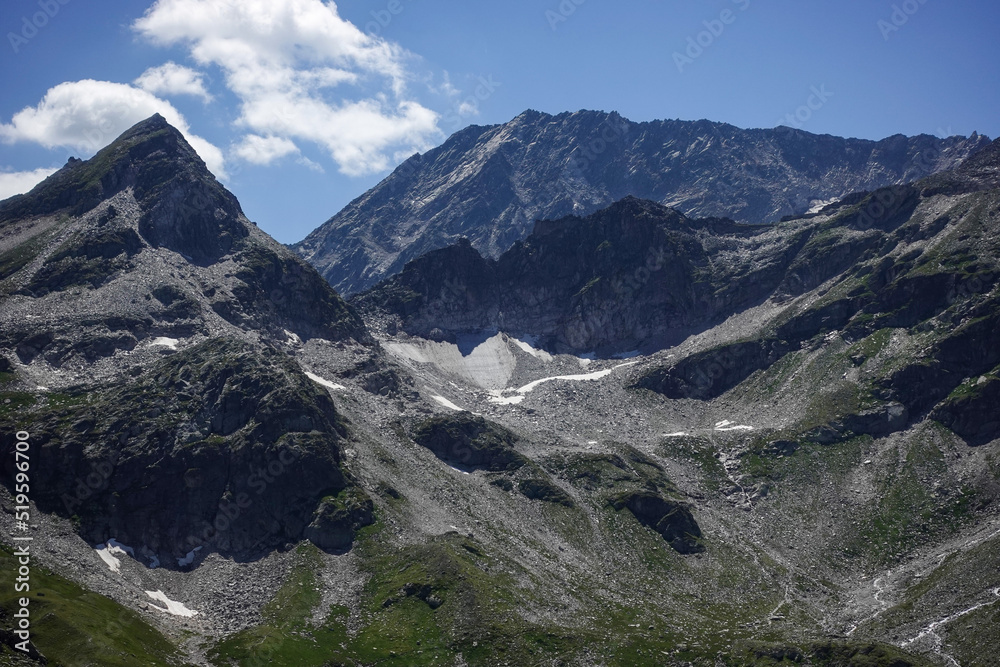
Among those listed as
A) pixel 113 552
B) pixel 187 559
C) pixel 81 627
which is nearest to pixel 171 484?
pixel 187 559

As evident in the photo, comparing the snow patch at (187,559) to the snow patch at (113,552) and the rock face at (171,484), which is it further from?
the snow patch at (113,552)

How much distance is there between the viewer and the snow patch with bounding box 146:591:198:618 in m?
153

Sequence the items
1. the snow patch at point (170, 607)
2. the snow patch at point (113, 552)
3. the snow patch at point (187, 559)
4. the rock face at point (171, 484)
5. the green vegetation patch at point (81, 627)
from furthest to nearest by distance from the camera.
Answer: the rock face at point (171, 484) < the snow patch at point (187, 559) < the snow patch at point (113, 552) < the snow patch at point (170, 607) < the green vegetation patch at point (81, 627)

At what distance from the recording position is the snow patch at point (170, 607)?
503ft

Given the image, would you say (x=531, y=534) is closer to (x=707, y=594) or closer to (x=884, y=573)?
(x=707, y=594)

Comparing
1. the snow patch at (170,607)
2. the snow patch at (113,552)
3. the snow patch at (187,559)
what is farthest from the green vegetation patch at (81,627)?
the snow patch at (187,559)

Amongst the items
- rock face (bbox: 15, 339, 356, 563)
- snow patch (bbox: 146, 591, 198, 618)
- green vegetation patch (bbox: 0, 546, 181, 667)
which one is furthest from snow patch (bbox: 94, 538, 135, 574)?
green vegetation patch (bbox: 0, 546, 181, 667)

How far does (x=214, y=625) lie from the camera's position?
15162 cm

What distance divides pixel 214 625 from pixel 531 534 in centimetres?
7448

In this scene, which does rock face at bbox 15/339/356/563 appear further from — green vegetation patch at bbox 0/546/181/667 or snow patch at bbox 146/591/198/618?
green vegetation patch at bbox 0/546/181/667

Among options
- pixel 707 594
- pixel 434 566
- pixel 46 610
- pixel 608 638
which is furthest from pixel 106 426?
pixel 707 594

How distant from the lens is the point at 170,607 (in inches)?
6112

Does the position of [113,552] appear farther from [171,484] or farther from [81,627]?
[81,627]

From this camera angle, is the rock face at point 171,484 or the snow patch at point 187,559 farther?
the rock face at point 171,484
